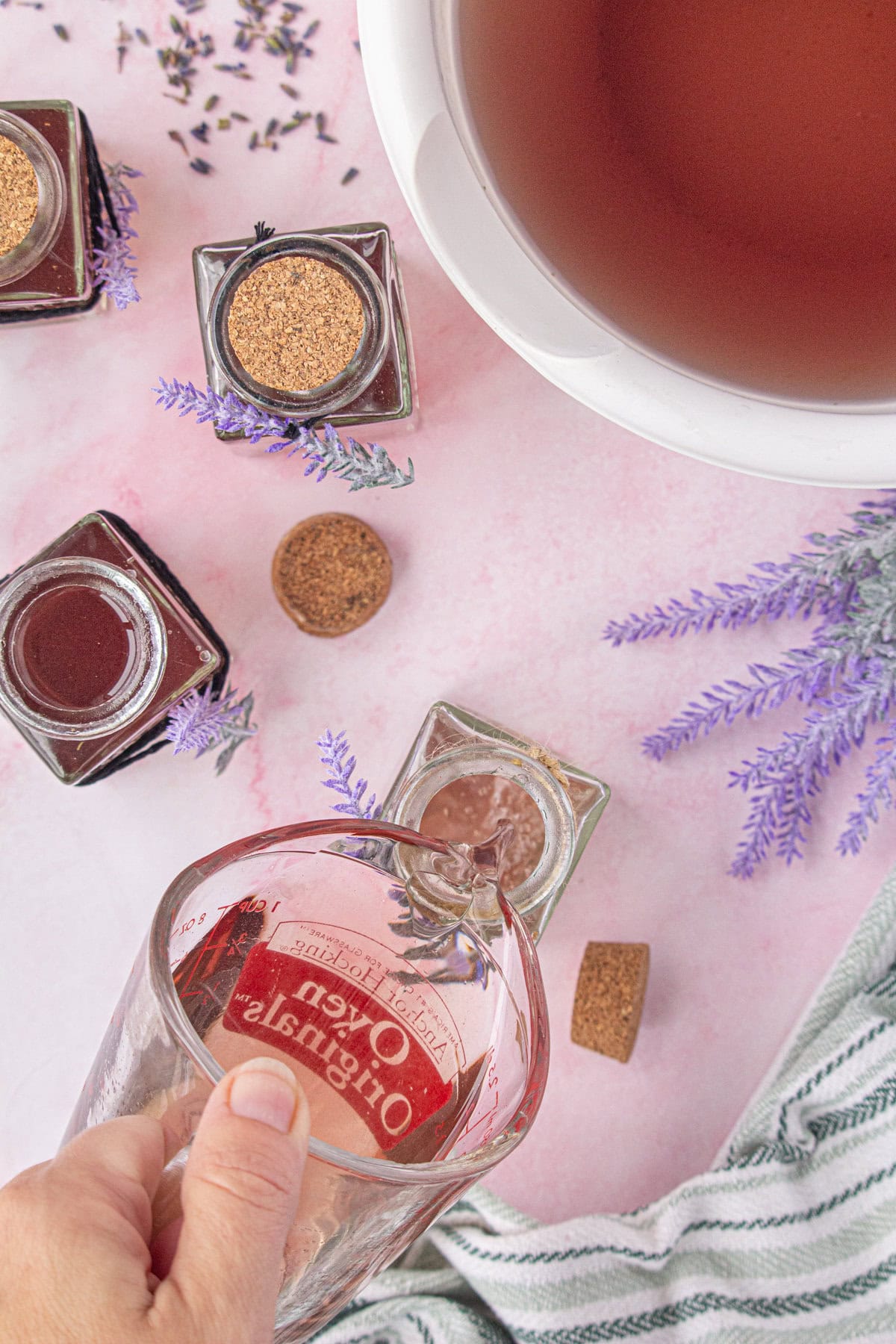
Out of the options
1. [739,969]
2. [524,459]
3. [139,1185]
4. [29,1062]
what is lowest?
[29,1062]

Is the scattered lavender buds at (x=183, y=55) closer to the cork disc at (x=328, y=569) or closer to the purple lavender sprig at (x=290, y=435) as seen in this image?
the purple lavender sprig at (x=290, y=435)

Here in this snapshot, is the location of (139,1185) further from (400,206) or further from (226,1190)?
(400,206)

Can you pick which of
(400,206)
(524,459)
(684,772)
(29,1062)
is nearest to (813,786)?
(684,772)

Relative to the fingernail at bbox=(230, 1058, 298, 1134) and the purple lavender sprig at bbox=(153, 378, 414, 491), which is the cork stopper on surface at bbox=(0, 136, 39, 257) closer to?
the purple lavender sprig at bbox=(153, 378, 414, 491)

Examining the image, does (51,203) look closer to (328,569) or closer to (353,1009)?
(328,569)

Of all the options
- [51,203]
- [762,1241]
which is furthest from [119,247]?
[762,1241]

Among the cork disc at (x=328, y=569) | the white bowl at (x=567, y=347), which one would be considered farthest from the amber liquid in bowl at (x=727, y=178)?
the cork disc at (x=328, y=569)
